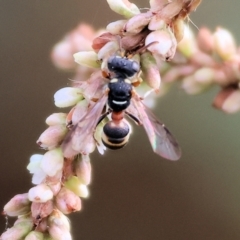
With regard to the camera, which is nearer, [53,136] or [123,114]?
[53,136]

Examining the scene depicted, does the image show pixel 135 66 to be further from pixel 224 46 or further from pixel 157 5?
pixel 224 46

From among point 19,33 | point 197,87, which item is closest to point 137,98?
point 197,87

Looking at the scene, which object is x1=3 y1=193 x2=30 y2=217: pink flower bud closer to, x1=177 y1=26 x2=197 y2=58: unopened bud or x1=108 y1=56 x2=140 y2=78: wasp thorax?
x1=108 y1=56 x2=140 y2=78: wasp thorax

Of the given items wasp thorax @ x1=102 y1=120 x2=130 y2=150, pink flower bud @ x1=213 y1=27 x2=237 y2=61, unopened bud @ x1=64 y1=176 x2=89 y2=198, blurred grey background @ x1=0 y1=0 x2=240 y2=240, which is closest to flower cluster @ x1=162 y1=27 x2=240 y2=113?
pink flower bud @ x1=213 y1=27 x2=237 y2=61

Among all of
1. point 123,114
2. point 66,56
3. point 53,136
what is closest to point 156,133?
point 123,114

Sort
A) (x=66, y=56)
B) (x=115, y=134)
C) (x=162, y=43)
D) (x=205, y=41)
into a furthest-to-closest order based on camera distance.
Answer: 1. (x=66, y=56)
2. (x=205, y=41)
3. (x=115, y=134)
4. (x=162, y=43)

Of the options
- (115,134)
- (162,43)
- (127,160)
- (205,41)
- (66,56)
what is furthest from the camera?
(127,160)

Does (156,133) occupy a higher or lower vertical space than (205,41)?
lower
